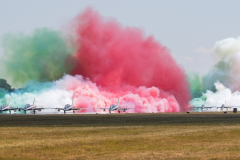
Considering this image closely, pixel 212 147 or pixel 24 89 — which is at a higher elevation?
pixel 24 89

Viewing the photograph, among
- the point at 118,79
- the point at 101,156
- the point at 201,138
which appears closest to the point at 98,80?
the point at 118,79

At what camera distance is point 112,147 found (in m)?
37.7

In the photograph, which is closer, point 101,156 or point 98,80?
point 101,156

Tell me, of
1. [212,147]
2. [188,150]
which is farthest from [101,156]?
[212,147]

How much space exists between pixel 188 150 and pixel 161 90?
14789 centimetres

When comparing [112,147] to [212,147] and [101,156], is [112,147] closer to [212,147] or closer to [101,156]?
[101,156]

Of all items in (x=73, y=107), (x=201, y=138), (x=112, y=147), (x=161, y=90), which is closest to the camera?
(x=112, y=147)

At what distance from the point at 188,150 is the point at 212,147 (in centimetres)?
282

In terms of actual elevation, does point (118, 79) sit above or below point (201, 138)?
above

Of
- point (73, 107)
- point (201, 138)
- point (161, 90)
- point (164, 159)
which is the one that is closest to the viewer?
point (164, 159)

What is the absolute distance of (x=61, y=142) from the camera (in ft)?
137

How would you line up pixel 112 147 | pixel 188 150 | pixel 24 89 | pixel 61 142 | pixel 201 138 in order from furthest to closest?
pixel 24 89
pixel 201 138
pixel 61 142
pixel 112 147
pixel 188 150

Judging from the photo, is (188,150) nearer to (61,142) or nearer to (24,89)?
(61,142)

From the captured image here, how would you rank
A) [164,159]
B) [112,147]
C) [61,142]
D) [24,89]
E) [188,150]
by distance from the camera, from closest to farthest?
[164,159], [188,150], [112,147], [61,142], [24,89]
